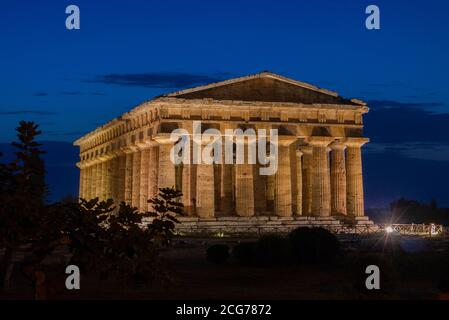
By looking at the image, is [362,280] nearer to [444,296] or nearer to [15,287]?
→ [444,296]

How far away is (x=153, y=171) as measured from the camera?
5062 cm

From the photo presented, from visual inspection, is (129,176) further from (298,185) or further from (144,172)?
(298,185)

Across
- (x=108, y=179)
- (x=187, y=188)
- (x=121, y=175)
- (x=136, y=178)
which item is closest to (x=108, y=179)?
(x=108, y=179)

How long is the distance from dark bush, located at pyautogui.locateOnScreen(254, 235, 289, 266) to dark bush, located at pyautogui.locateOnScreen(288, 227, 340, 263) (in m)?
0.75

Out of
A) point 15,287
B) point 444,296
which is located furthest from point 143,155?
point 444,296

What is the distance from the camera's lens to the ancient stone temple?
162 ft

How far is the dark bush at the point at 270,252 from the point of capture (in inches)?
1155

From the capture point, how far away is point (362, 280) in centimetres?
2025

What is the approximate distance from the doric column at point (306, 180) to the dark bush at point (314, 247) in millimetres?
22467

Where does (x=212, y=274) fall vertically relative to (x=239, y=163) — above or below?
below

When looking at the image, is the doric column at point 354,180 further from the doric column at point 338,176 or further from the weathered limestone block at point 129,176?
the weathered limestone block at point 129,176

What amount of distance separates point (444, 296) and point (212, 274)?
10.9 m

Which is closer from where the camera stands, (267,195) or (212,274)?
(212,274)

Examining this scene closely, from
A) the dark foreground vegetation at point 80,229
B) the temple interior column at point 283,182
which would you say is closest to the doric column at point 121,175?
the temple interior column at point 283,182
